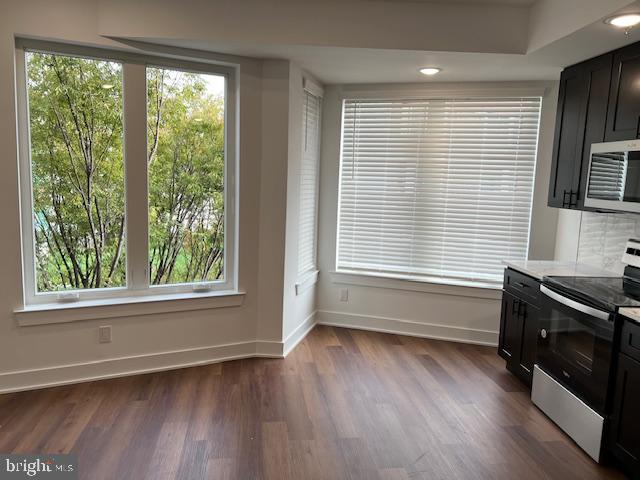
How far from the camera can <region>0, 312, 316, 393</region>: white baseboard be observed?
10.2 ft

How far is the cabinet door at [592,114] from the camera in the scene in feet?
9.70

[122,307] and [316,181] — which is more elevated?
[316,181]

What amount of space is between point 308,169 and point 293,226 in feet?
2.13

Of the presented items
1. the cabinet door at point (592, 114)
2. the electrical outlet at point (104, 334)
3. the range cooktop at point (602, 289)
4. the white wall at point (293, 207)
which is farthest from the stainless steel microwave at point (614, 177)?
the electrical outlet at point (104, 334)

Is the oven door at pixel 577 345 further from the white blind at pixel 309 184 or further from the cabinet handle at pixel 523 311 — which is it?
the white blind at pixel 309 184

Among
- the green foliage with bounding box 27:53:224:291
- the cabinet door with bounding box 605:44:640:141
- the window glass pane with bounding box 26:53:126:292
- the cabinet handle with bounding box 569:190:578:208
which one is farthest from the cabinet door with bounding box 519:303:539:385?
the window glass pane with bounding box 26:53:126:292

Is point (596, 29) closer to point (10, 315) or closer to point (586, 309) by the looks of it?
point (586, 309)

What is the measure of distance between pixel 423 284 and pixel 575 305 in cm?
178

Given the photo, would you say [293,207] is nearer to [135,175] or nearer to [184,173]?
[184,173]

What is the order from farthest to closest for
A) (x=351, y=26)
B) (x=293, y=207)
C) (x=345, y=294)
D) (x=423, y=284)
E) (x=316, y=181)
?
(x=345, y=294) → (x=316, y=181) → (x=423, y=284) → (x=293, y=207) → (x=351, y=26)

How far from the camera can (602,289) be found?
8.98 ft

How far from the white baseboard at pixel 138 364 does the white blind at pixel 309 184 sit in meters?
0.76

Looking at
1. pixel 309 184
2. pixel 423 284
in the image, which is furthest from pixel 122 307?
pixel 423 284

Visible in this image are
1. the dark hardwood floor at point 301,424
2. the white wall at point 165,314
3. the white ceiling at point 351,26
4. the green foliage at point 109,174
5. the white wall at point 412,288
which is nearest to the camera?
the dark hardwood floor at point 301,424
